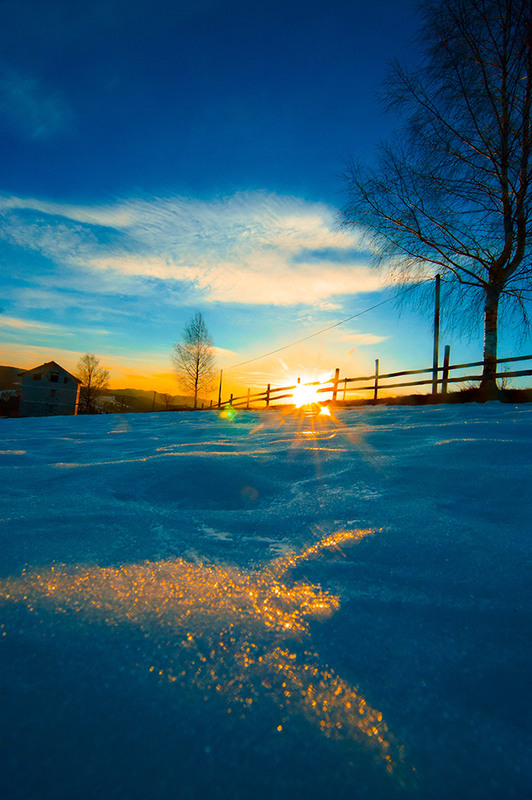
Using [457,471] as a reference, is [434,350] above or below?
above

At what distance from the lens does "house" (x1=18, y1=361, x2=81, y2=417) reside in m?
31.6

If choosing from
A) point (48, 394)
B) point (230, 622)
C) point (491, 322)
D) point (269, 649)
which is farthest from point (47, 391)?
point (269, 649)

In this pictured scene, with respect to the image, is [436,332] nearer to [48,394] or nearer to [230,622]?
[230,622]

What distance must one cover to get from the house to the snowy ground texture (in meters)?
34.8

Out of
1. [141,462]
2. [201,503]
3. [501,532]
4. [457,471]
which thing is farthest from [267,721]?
[141,462]

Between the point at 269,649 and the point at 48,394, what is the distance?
36484mm

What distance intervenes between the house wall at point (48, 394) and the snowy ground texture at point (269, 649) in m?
34.4

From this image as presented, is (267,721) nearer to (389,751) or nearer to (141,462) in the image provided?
(389,751)

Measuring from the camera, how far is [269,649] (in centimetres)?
72

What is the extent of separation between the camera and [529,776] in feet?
1.66

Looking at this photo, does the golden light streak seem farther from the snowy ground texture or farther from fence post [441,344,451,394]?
fence post [441,344,451,394]

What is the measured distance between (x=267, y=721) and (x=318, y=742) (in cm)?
8

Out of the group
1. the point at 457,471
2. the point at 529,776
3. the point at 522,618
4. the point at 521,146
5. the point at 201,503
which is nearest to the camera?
the point at 529,776

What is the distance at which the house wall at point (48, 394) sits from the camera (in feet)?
104
